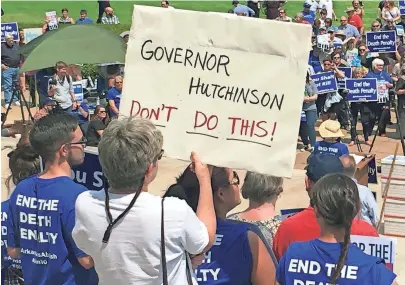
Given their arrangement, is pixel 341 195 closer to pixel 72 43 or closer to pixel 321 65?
pixel 72 43

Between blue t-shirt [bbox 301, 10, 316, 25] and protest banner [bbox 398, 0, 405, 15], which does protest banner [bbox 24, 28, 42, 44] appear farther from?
protest banner [bbox 398, 0, 405, 15]

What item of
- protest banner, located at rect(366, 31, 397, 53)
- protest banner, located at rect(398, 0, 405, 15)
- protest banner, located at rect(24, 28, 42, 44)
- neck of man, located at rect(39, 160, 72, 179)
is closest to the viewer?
neck of man, located at rect(39, 160, 72, 179)

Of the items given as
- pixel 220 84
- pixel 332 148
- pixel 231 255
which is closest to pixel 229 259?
pixel 231 255

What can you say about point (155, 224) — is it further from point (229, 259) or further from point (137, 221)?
point (229, 259)

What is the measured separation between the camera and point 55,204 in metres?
3.46

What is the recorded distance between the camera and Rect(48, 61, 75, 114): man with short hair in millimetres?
12750

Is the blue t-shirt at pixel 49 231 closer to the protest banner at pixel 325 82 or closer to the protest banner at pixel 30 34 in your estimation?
the protest banner at pixel 325 82

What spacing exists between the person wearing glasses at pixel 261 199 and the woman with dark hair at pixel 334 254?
1.07 metres

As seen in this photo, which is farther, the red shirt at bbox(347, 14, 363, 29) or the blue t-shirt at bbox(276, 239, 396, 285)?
the red shirt at bbox(347, 14, 363, 29)

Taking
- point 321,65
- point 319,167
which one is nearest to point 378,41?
point 321,65

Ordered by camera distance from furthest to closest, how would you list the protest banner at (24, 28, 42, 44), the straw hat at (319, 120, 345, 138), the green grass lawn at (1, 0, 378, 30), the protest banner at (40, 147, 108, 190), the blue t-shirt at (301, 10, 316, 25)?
the green grass lawn at (1, 0, 378, 30) → the blue t-shirt at (301, 10, 316, 25) → the protest banner at (24, 28, 42, 44) → the straw hat at (319, 120, 345, 138) → the protest banner at (40, 147, 108, 190)

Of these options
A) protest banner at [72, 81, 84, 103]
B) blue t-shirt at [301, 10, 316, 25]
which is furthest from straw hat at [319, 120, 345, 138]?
blue t-shirt at [301, 10, 316, 25]

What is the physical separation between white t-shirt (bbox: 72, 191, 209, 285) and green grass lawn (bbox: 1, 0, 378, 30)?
81.7ft

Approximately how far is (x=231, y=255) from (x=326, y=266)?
470mm
